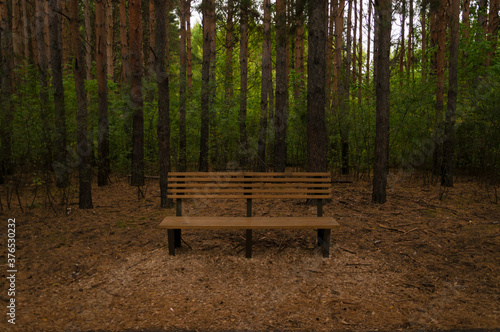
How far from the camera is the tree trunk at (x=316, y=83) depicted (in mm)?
6117

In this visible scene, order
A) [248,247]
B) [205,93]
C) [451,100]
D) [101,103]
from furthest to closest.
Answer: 1. [205,93]
2. [101,103]
3. [451,100]
4. [248,247]

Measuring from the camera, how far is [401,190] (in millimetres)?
8078

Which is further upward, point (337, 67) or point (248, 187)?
point (337, 67)

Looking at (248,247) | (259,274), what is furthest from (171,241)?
(259,274)

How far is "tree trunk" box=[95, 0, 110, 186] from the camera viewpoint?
830 cm

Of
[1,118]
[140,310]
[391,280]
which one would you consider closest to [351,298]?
[391,280]

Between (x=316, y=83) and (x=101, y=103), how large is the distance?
17.6 feet

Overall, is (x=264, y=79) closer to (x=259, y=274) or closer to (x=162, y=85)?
(x=162, y=85)

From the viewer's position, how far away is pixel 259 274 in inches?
148

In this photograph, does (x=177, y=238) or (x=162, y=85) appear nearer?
(x=177, y=238)

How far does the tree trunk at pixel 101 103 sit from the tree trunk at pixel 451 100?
8181 mm

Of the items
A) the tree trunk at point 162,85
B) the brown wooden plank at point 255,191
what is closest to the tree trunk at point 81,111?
the tree trunk at point 162,85

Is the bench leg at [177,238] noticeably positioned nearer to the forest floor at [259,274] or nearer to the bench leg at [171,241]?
the forest floor at [259,274]

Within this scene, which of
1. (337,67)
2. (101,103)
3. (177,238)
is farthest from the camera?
(337,67)
